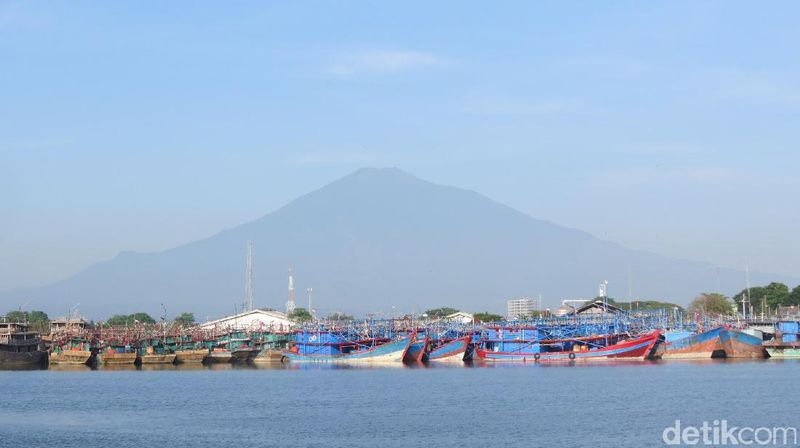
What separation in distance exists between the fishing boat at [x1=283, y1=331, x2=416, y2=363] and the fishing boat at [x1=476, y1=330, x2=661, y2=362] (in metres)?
11.4

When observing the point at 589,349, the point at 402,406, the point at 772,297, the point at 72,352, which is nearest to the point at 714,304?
the point at 772,297

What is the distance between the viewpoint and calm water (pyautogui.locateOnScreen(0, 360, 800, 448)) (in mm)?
52562

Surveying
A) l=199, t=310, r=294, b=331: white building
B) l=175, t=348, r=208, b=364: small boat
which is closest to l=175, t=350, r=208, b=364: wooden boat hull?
l=175, t=348, r=208, b=364: small boat

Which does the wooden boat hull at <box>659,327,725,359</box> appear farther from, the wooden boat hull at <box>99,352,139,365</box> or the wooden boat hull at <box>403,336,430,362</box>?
the wooden boat hull at <box>99,352,139,365</box>

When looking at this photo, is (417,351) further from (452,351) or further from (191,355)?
(191,355)

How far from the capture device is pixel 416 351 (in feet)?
357

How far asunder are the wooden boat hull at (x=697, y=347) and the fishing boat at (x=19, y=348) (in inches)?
2499

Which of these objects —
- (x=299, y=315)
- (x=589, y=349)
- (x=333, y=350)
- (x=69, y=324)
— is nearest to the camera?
(x=589, y=349)

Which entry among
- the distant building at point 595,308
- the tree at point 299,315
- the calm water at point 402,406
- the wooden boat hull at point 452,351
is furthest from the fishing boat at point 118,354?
the distant building at point 595,308

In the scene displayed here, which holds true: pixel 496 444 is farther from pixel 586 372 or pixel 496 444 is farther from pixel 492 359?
pixel 492 359

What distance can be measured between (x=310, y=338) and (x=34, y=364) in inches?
1190

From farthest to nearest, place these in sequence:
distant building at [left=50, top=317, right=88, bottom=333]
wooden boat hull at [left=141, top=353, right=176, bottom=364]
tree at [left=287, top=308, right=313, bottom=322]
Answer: tree at [left=287, top=308, right=313, bottom=322]
distant building at [left=50, top=317, right=88, bottom=333]
wooden boat hull at [left=141, top=353, right=176, bottom=364]

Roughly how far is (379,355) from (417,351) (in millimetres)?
3969

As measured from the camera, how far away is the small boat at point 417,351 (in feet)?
355
